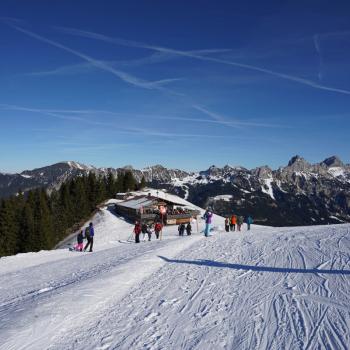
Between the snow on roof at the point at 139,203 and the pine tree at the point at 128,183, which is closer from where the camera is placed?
the snow on roof at the point at 139,203

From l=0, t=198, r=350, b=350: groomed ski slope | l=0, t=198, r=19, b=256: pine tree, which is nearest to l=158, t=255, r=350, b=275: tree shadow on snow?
l=0, t=198, r=350, b=350: groomed ski slope

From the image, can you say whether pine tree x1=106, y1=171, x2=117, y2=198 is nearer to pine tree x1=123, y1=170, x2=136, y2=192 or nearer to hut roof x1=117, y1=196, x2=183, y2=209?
pine tree x1=123, y1=170, x2=136, y2=192

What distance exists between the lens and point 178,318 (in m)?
9.06

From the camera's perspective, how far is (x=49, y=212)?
69688 millimetres

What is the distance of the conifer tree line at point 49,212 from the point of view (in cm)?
5862

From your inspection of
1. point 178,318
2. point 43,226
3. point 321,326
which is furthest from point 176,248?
point 43,226

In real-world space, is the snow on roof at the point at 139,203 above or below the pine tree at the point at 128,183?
below

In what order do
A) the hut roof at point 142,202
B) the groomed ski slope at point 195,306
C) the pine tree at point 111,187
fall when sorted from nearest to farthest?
the groomed ski slope at point 195,306
the hut roof at point 142,202
the pine tree at point 111,187

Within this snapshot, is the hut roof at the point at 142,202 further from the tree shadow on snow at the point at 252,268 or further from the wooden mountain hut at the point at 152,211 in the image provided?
the tree shadow on snow at the point at 252,268

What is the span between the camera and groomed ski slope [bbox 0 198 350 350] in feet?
25.4

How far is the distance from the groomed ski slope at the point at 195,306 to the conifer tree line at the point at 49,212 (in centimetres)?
4496

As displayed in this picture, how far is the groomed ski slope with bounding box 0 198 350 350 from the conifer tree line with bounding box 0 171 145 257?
148 feet

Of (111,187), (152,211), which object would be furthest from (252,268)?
(111,187)

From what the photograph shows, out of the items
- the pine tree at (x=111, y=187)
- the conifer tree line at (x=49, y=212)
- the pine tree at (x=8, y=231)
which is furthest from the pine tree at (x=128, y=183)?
the pine tree at (x=8, y=231)
